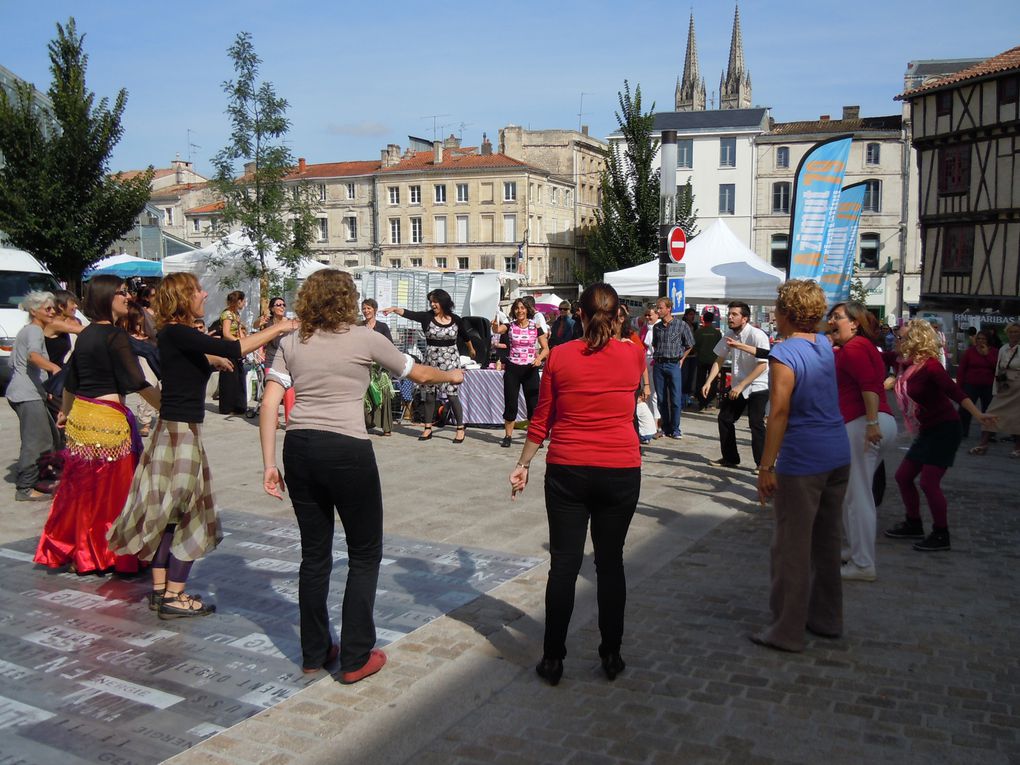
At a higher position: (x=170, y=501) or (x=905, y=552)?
(x=170, y=501)

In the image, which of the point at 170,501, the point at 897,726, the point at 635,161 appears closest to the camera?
the point at 897,726

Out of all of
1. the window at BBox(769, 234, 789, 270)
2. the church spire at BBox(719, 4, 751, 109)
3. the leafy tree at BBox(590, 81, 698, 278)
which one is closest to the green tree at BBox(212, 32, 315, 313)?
the leafy tree at BBox(590, 81, 698, 278)

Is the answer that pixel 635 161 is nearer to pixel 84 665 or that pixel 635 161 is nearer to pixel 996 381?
pixel 996 381

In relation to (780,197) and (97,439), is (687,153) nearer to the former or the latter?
(780,197)

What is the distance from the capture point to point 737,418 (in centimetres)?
979

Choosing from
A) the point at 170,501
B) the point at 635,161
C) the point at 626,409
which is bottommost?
the point at 170,501

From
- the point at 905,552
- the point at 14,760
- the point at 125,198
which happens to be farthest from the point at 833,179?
the point at 125,198

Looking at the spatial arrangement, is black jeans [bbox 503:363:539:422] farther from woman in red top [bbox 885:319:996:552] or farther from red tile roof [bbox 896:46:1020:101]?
red tile roof [bbox 896:46:1020:101]

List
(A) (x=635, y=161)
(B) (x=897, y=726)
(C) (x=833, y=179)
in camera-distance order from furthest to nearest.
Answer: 1. (A) (x=635, y=161)
2. (C) (x=833, y=179)
3. (B) (x=897, y=726)

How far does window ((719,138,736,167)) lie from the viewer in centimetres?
6181

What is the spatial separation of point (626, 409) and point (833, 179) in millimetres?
10629

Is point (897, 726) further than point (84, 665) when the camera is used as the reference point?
No

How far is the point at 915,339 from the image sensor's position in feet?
22.5

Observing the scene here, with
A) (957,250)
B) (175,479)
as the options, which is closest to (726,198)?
(957,250)
